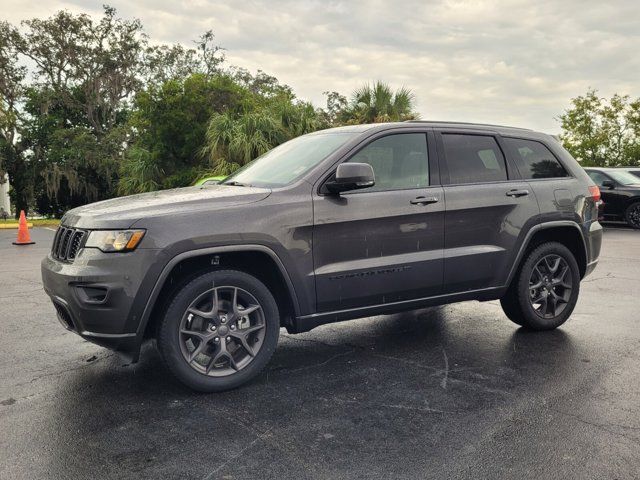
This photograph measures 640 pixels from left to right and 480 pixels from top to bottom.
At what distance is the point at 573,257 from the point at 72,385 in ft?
14.6

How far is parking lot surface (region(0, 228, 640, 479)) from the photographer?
3.04 m

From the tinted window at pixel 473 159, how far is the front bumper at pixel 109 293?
2.62 m

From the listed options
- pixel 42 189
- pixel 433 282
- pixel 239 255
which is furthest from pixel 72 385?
pixel 42 189

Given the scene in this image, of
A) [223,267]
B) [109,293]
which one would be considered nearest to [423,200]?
[223,267]

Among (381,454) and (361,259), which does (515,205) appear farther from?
(381,454)

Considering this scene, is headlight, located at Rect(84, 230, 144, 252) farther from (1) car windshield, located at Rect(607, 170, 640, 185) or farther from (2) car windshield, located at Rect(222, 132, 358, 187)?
(1) car windshield, located at Rect(607, 170, 640, 185)

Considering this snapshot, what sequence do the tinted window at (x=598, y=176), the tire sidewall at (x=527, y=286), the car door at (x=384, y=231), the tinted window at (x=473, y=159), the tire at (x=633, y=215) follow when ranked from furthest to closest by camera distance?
the tinted window at (x=598, y=176), the tire at (x=633, y=215), the tire sidewall at (x=527, y=286), the tinted window at (x=473, y=159), the car door at (x=384, y=231)

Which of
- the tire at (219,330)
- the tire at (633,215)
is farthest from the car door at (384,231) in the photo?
the tire at (633,215)

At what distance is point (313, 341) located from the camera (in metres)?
5.37

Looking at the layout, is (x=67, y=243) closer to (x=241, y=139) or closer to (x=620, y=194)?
(x=620, y=194)

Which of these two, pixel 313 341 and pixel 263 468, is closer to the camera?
pixel 263 468

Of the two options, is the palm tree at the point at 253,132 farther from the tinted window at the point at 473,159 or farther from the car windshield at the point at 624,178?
the tinted window at the point at 473,159

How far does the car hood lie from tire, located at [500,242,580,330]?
258cm

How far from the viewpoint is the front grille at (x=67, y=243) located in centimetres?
396
